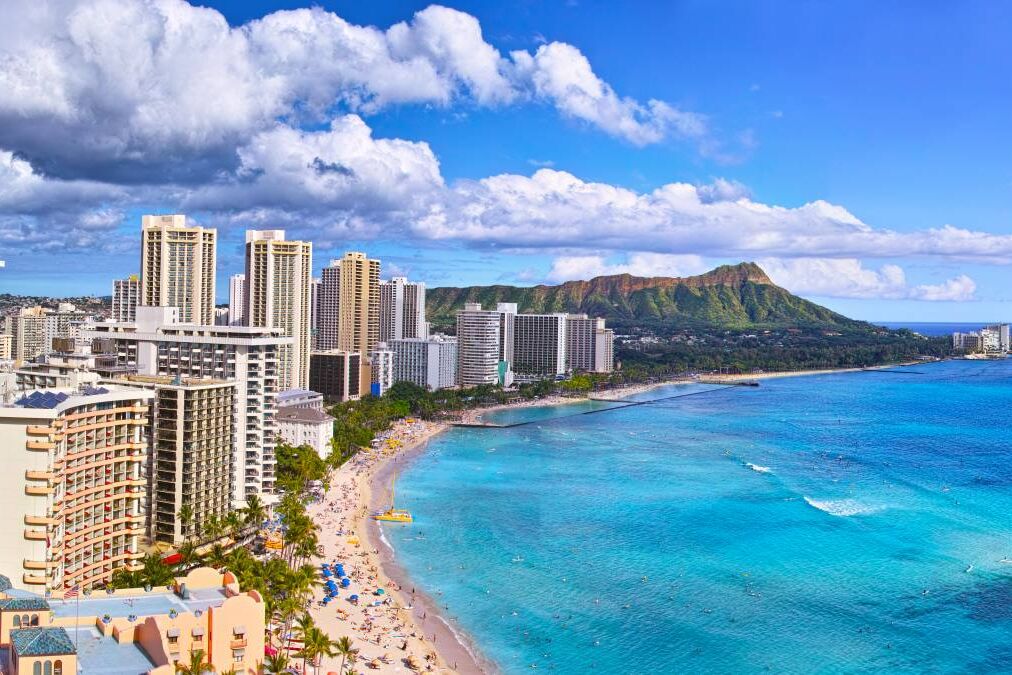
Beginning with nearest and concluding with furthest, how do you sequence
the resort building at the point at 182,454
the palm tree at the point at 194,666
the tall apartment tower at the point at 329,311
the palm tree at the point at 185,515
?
the palm tree at the point at 194,666 → the palm tree at the point at 185,515 → the resort building at the point at 182,454 → the tall apartment tower at the point at 329,311

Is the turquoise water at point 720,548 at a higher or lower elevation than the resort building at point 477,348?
lower

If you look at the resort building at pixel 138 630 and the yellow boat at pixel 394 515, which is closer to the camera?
the resort building at pixel 138 630

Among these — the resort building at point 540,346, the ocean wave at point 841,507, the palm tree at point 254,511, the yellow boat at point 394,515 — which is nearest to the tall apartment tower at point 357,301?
the resort building at point 540,346

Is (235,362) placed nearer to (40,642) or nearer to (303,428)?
(303,428)

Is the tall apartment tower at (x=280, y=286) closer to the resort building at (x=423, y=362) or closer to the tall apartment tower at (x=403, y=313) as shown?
the resort building at (x=423, y=362)

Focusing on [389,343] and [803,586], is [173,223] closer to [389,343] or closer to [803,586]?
[389,343]

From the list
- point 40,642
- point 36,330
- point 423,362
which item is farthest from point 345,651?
point 36,330

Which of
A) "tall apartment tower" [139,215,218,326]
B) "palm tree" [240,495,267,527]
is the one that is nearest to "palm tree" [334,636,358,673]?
"palm tree" [240,495,267,527]

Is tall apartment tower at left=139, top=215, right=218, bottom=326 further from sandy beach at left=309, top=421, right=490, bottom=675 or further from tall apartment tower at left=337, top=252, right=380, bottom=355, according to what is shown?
sandy beach at left=309, top=421, right=490, bottom=675
